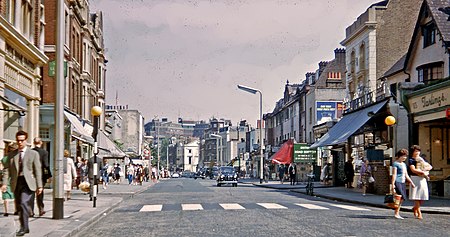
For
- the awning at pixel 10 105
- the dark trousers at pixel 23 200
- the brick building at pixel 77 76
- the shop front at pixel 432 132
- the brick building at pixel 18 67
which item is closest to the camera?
the dark trousers at pixel 23 200

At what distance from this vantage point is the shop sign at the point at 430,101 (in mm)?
→ 24650

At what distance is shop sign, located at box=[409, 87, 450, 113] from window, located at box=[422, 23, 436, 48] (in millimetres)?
5037

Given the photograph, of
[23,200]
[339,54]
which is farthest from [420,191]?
[339,54]

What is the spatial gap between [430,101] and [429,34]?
6.92 metres

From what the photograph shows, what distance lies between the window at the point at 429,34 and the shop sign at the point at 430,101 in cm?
504

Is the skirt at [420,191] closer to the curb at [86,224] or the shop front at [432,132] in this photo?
the curb at [86,224]

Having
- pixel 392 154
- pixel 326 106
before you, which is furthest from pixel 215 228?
pixel 326 106

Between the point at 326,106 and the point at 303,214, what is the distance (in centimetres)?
4473

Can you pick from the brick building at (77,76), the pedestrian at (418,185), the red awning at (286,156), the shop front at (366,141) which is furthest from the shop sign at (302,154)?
the pedestrian at (418,185)

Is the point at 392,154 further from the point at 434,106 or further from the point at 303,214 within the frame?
the point at 303,214

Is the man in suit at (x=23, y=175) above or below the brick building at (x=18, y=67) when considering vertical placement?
below

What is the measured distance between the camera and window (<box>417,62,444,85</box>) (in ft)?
105

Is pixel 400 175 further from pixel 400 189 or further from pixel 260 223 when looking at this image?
pixel 260 223

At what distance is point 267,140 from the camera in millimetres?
94500
